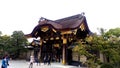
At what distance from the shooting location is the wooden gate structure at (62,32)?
20797 millimetres

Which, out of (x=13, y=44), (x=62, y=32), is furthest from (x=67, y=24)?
(x=13, y=44)

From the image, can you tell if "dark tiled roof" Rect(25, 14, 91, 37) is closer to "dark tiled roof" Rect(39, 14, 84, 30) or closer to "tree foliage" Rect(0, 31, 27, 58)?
"dark tiled roof" Rect(39, 14, 84, 30)

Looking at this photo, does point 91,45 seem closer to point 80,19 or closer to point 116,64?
point 116,64

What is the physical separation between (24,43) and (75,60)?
14.8 meters

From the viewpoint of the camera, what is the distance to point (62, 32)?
20969 mm

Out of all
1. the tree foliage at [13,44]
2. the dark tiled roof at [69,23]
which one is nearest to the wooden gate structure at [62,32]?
the dark tiled roof at [69,23]

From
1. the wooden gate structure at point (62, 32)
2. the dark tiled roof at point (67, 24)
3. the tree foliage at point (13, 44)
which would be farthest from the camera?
the tree foliage at point (13, 44)

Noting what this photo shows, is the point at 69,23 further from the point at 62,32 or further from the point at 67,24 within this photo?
the point at 62,32

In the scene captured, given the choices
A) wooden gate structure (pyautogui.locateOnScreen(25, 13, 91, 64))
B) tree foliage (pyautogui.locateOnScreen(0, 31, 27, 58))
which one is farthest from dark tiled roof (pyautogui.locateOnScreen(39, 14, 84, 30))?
tree foliage (pyautogui.locateOnScreen(0, 31, 27, 58))

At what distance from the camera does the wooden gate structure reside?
68.2 feet

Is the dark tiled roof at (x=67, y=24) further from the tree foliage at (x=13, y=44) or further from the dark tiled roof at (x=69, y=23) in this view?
the tree foliage at (x=13, y=44)

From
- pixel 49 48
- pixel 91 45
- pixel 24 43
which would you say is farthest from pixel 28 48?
pixel 91 45

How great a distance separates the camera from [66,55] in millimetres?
21219

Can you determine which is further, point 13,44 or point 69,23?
point 13,44
